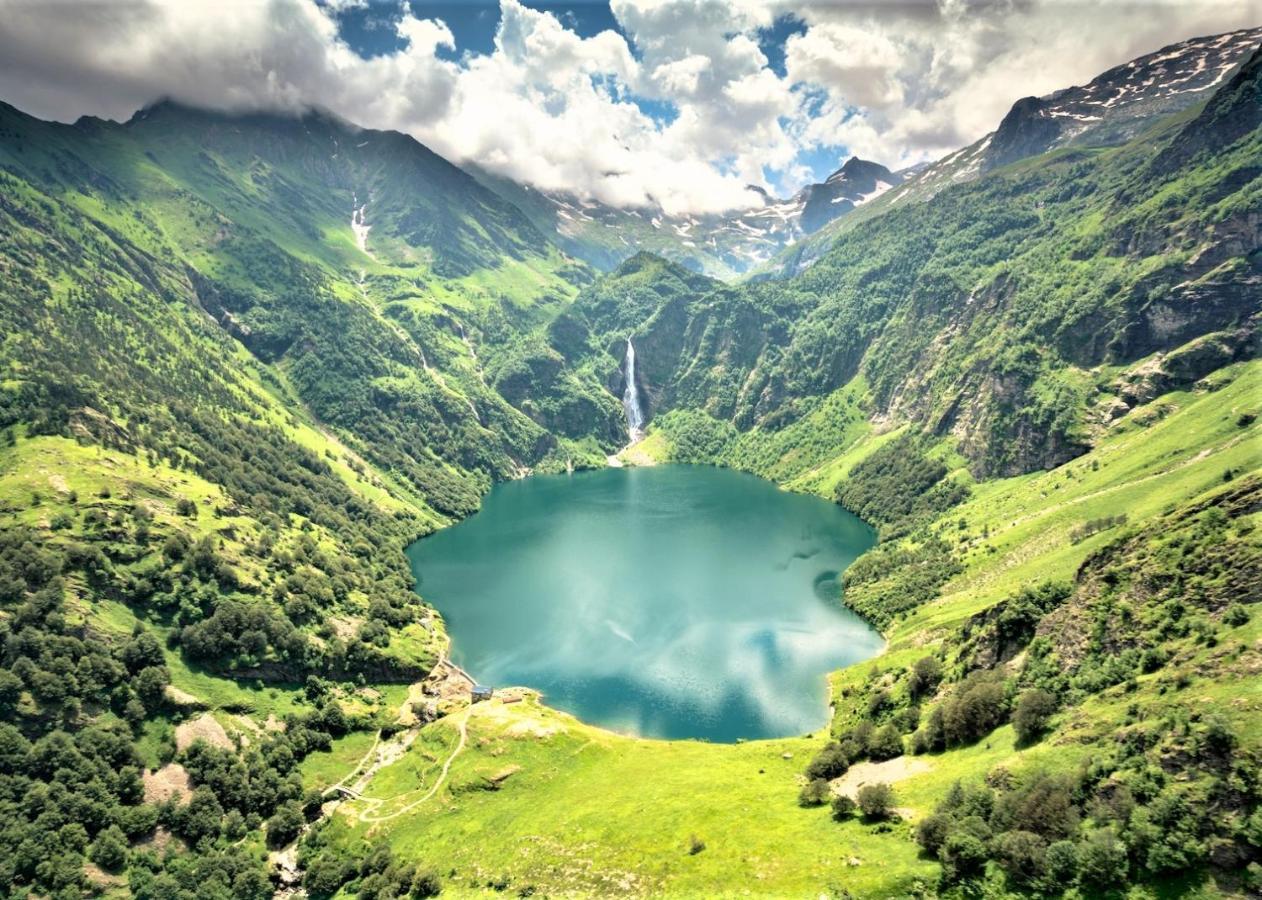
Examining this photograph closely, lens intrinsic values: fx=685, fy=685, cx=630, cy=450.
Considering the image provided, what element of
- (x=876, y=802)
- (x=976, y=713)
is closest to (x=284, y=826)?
(x=876, y=802)

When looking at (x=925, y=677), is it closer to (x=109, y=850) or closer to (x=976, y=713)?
(x=976, y=713)

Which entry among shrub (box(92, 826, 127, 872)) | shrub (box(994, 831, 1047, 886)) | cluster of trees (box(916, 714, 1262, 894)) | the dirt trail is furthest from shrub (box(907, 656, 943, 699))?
shrub (box(92, 826, 127, 872))

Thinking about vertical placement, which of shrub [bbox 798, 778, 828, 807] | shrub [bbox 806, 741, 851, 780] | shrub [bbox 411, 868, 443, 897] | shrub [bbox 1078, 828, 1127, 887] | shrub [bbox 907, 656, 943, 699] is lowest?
shrub [bbox 411, 868, 443, 897]

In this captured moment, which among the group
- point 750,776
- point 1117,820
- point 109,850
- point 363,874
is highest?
point 750,776

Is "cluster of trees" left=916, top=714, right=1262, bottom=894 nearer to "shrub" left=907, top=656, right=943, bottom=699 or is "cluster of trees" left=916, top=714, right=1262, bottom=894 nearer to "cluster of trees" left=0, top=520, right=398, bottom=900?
"shrub" left=907, top=656, right=943, bottom=699

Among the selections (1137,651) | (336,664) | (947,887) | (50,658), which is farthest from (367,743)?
(1137,651)

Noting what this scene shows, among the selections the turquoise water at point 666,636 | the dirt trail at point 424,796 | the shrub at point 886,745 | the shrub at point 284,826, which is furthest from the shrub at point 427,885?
the shrub at point 886,745

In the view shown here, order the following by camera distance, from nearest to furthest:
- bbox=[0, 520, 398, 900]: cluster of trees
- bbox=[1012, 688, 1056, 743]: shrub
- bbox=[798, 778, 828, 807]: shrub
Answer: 1. bbox=[1012, 688, 1056, 743]: shrub
2. bbox=[798, 778, 828, 807]: shrub
3. bbox=[0, 520, 398, 900]: cluster of trees
